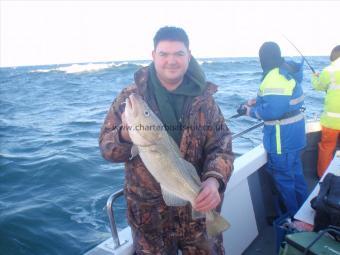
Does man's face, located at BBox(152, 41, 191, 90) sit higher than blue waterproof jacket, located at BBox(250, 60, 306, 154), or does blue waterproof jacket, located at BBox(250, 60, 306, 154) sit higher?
man's face, located at BBox(152, 41, 191, 90)

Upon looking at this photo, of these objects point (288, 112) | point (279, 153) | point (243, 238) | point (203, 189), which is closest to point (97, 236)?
point (243, 238)

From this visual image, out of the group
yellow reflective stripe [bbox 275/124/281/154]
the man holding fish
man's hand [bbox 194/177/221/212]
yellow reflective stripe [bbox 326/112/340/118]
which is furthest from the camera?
yellow reflective stripe [bbox 326/112/340/118]

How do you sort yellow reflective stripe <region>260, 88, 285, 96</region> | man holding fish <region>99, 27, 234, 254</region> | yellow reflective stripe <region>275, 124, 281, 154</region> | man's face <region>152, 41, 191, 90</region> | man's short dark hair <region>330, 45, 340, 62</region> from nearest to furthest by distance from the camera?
1. man holding fish <region>99, 27, 234, 254</region>
2. man's face <region>152, 41, 191, 90</region>
3. yellow reflective stripe <region>260, 88, 285, 96</region>
4. yellow reflective stripe <region>275, 124, 281, 154</region>
5. man's short dark hair <region>330, 45, 340, 62</region>

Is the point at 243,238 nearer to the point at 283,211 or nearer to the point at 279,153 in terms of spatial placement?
the point at 283,211

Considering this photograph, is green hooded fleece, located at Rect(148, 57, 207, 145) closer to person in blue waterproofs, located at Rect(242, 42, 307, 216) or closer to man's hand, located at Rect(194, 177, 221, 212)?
man's hand, located at Rect(194, 177, 221, 212)

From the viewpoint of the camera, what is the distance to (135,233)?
9.46ft

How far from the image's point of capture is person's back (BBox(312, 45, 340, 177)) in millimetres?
5660

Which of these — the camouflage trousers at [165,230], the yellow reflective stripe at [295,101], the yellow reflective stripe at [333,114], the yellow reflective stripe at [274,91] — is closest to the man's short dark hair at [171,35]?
the camouflage trousers at [165,230]

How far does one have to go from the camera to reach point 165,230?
287 cm

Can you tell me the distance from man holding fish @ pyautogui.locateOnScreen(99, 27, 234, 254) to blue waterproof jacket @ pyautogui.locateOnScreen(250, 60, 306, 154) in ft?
5.98

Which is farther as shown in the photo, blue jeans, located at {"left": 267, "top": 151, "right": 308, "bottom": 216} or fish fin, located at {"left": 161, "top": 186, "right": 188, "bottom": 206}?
blue jeans, located at {"left": 267, "top": 151, "right": 308, "bottom": 216}

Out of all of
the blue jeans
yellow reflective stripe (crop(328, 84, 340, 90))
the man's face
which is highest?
the man's face

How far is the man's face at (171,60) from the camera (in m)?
2.75

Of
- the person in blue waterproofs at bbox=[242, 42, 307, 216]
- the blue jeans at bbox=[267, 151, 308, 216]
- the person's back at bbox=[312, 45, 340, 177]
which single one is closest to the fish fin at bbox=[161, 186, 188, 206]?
the person in blue waterproofs at bbox=[242, 42, 307, 216]
